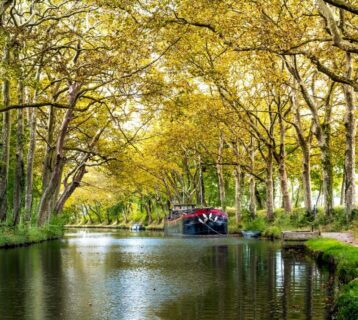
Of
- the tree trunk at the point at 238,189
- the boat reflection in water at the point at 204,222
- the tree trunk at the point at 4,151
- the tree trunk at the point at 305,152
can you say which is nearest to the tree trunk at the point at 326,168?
the tree trunk at the point at 305,152

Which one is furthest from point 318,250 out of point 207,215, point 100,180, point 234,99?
point 100,180

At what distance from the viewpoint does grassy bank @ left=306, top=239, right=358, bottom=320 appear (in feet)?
26.6

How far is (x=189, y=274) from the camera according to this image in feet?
53.2

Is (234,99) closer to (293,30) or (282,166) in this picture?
(282,166)

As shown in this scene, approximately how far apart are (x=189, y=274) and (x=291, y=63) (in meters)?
16.0

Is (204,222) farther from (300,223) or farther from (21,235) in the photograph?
(21,235)

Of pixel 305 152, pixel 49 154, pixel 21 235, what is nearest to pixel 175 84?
pixel 305 152

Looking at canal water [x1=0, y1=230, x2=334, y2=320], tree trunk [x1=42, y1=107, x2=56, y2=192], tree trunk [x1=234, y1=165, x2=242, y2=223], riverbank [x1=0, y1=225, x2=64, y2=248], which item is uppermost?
tree trunk [x1=42, y1=107, x2=56, y2=192]

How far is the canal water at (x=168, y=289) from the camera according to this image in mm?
10305

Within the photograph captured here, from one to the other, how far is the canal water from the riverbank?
24.5 ft

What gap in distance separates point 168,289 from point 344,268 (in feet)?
13.7

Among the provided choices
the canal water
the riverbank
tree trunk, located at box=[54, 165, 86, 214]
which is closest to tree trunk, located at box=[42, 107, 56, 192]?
the riverbank

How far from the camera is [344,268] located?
13.2m

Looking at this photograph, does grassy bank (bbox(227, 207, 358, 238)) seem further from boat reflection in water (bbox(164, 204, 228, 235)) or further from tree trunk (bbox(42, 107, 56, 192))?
tree trunk (bbox(42, 107, 56, 192))
